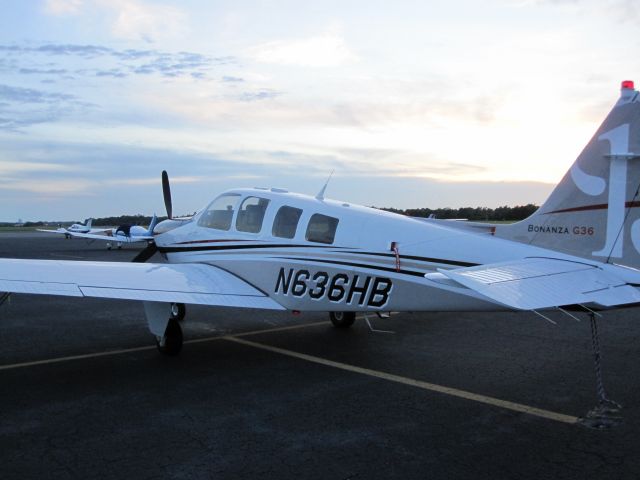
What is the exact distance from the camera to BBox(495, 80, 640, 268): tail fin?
20.9ft

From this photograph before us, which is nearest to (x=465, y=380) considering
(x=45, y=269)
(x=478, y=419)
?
(x=478, y=419)

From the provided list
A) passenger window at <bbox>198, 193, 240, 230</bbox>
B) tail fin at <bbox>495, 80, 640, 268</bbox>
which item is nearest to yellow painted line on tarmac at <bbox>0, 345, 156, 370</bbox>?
passenger window at <bbox>198, 193, 240, 230</bbox>

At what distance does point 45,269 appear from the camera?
7.96 metres

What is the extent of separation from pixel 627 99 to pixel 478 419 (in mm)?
4029

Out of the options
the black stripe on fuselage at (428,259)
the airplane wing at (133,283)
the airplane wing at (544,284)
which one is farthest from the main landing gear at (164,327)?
the airplane wing at (544,284)

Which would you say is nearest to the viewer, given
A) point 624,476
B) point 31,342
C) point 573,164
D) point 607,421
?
point 624,476

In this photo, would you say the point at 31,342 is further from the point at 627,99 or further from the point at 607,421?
the point at 627,99

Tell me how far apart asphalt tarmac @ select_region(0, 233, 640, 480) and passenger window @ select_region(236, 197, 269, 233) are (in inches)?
75.1

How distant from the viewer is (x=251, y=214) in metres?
9.00

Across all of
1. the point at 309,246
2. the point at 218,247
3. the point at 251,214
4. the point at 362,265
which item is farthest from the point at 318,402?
the point at 218,247

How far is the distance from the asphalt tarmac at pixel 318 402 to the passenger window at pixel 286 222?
182cm

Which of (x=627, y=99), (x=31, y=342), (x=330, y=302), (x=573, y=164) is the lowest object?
(x=31, y=342)

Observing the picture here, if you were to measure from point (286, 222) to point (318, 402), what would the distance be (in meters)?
3.07

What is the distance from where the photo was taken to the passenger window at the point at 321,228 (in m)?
7.87
